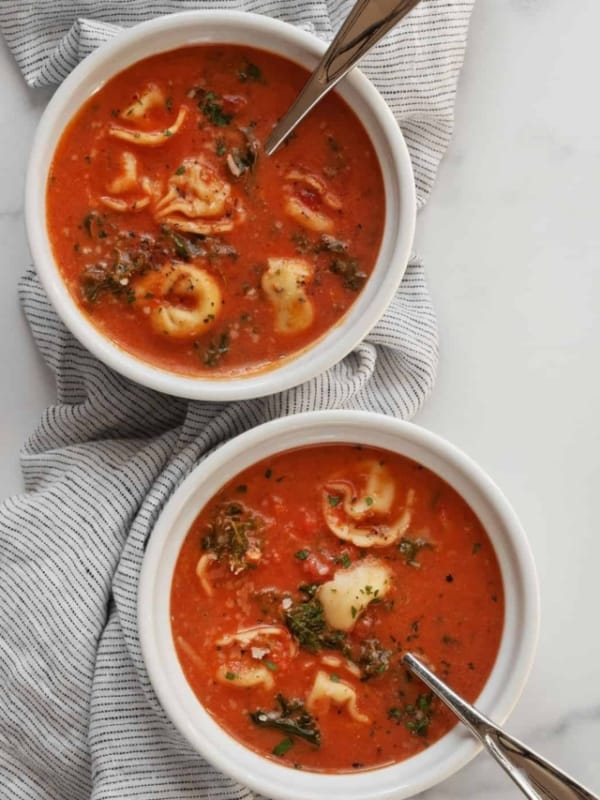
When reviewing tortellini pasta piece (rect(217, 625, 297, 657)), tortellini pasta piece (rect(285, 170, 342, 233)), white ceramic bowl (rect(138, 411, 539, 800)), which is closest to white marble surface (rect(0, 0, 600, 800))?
white ceramic bowl (rect(138, 411, 539, 800))

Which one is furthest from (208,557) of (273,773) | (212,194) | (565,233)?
(565,233)

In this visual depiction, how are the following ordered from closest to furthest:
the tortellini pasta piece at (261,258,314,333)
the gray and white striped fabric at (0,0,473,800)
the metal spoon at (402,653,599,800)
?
the metal spoon at (402,653,599,800), the tortellini pasta piece at (261,258,314,333), the gray and white striped fabric at (0,0,473,800)

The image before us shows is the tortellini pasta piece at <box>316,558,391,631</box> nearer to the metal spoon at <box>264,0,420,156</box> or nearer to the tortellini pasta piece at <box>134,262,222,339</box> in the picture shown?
the tortellini pasta piece at <box>134,262,222,339</box>

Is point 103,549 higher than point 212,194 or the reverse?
the reverse

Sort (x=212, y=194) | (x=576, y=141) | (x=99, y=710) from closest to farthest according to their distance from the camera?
(x=212, y=194), (x=99, y=710), (x=576, y=141)

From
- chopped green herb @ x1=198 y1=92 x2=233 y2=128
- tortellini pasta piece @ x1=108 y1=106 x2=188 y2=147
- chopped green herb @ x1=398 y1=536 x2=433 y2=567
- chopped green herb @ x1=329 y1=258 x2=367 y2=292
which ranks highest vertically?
chopped green herb @ x1=198 y1=92 x2=233 y2=128

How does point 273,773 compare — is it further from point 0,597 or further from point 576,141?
point 576,141

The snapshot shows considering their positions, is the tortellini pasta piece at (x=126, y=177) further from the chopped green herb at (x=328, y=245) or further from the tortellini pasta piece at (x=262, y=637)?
the tortellini pasta piece at (x=262, y=637)
